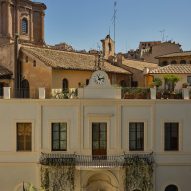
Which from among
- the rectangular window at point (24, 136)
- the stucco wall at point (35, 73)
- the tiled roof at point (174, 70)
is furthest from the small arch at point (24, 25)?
the rectangular window at point (24, 136)

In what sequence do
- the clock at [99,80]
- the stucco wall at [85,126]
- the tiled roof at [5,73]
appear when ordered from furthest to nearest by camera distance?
the tiled roof at [5,73], the stucco wall at [85,126], the clock at [99,80]

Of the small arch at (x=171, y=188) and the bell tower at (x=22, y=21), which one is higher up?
the bell tower at (x=22, y=21)

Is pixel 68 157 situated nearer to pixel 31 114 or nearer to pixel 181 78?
pixel 31 114

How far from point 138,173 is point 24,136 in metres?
6.97

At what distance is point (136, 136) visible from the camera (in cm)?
2486

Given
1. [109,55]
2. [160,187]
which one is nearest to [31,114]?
[160,187]

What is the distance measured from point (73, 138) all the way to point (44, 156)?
1956mm

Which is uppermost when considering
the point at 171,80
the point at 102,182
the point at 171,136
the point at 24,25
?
the point at 24,25

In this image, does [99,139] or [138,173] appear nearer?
[138,173]

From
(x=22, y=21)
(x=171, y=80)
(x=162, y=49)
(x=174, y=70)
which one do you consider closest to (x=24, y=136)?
(x=171, y=80)

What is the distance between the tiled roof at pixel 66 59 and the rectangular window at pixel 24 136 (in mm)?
6054

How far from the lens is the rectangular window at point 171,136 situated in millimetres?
24875

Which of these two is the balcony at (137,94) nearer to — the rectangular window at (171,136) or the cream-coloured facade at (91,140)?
the cream-coloured facade at (91,140)

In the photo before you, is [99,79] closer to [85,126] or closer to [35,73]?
[85,126]
